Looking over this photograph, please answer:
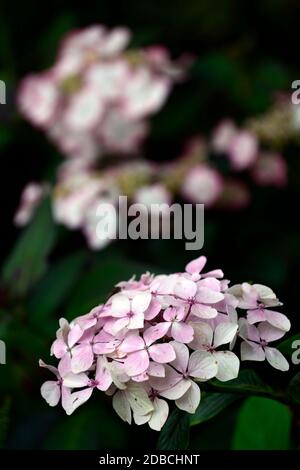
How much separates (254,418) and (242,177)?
2.84 ft

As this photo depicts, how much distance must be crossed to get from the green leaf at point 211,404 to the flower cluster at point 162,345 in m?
0.07

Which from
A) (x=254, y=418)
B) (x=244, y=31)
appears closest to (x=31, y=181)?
(x=244, y=31)

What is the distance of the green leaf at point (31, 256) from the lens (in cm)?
106

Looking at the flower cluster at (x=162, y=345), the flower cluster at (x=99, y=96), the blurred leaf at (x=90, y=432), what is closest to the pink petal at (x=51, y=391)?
the flower cluster at (x=162, y=345)

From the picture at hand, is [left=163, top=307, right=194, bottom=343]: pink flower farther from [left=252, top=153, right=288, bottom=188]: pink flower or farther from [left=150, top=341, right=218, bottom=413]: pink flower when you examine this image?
[left=252, top=153, right=288, bottom=188]: pink flower

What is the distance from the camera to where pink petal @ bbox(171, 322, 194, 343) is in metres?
0.50

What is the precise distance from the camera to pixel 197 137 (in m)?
1.68

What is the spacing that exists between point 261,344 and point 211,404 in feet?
0.28

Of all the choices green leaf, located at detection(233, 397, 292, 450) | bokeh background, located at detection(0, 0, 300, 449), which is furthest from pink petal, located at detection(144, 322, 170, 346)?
green leaf, located at detection(233, 397, 292, 450)

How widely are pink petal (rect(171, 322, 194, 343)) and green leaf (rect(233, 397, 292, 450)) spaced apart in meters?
0.23

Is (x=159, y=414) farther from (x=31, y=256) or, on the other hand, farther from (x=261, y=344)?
(x=31, y=256)

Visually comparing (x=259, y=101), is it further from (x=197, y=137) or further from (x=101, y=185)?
(x=101, y=185)

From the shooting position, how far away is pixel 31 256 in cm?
109

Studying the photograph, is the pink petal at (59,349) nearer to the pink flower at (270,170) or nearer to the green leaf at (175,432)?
the green leaf at (175,432)
